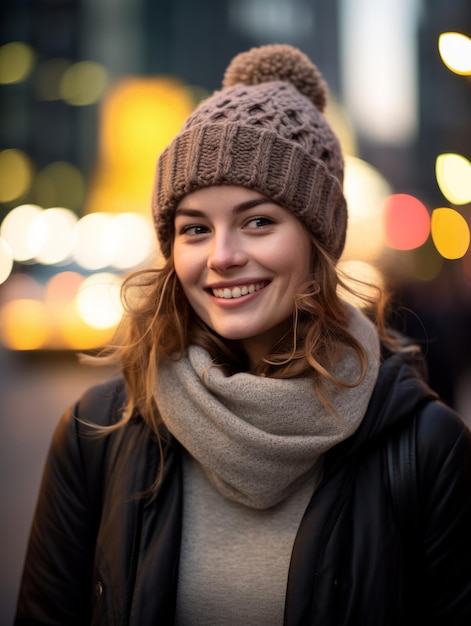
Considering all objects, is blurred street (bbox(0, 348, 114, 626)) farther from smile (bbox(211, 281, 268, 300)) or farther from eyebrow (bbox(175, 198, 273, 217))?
eyebrow (bbox(175, 198, 273, 217))

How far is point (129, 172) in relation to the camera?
78.2 ft

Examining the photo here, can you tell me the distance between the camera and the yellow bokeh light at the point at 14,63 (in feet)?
110

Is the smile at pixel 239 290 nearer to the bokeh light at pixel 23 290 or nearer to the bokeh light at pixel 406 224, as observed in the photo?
the bokeh light at pixel 23 290

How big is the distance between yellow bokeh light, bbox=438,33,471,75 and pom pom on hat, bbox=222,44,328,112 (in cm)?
56

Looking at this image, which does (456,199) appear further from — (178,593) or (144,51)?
(144,51)

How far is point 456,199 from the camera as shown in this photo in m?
2.76

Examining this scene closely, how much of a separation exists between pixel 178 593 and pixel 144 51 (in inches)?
1582

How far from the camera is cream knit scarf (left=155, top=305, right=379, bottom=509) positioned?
2295 mm

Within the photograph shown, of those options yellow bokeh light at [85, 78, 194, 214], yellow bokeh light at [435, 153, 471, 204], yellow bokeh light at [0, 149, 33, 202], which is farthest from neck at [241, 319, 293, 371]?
yellow bokeh light at [0, 149, 33, 202]

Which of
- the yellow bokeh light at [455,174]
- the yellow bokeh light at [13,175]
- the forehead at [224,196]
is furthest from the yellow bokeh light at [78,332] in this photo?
the yellow bokeh light at [13,175]

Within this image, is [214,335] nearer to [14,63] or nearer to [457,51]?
[457,51]

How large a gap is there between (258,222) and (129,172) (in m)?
22.1

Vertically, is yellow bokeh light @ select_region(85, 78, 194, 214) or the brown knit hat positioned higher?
the brown knit hat

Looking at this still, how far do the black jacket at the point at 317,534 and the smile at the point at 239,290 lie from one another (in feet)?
1.63
